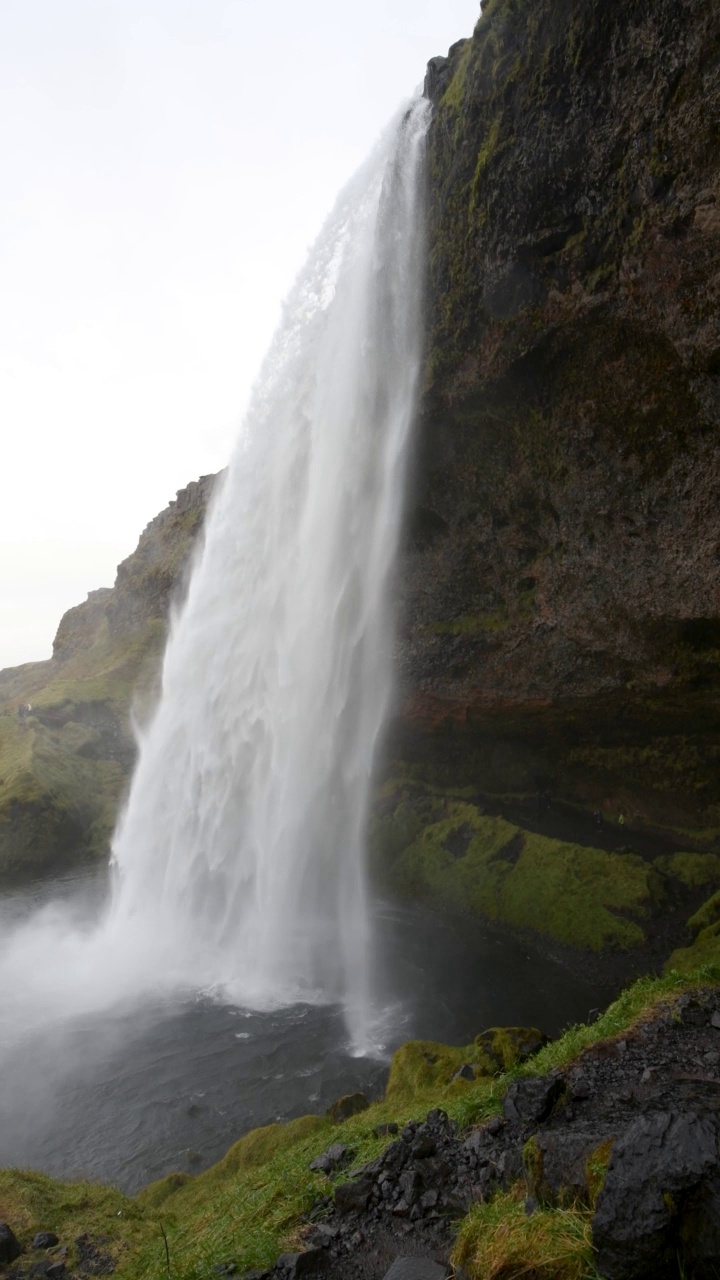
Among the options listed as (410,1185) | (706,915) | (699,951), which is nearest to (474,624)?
(706,915)

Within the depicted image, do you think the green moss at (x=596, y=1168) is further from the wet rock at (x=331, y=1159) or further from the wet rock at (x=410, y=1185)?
the wet rock at (x=331, y=1159)

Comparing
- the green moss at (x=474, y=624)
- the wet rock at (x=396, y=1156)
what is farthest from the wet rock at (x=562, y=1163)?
the green moss at (x=474, y=624)

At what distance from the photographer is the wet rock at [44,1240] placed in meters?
6.96

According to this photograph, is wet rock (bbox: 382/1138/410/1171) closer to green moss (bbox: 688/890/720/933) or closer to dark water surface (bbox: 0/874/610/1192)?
dark water surface (bbox: 0/874/610/1192)

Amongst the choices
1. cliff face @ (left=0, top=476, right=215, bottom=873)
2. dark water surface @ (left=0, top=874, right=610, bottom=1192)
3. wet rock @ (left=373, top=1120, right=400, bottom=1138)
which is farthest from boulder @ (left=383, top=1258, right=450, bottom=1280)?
cliff face @ (left=0, top=476, right=215, bottom=873)

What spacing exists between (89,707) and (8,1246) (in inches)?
1529

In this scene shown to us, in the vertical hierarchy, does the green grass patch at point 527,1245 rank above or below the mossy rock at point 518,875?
above

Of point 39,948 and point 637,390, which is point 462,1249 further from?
point 39,948

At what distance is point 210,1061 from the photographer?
14156mm

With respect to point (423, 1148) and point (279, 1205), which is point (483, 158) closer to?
point (423, 1148)

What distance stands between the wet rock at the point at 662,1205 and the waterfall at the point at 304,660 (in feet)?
55.7

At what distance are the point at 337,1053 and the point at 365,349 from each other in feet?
64.1

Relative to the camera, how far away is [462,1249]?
4.38 metres

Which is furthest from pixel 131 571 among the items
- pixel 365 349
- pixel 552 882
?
pixel 552 882
